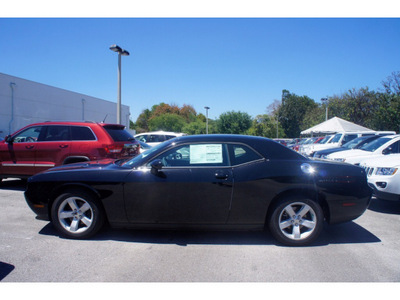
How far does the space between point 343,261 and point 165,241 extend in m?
2.30

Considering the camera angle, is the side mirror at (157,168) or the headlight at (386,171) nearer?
the side mirror at (157,168)

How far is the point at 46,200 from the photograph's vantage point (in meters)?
4.02

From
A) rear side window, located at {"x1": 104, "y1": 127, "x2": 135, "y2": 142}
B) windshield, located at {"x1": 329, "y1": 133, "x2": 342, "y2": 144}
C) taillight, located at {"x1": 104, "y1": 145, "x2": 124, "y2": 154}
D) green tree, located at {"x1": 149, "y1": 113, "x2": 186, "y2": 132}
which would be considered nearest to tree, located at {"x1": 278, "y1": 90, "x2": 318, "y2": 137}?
green tree, located at {"x1": 149, "y1": 113, "x2": 186, "y2": 132}

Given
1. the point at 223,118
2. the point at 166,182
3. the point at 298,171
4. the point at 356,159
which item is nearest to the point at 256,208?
the point at 298,171

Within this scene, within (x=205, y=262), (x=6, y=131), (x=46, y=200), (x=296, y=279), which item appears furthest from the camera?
(x=6, y=131)

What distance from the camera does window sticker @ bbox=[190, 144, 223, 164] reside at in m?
3.87

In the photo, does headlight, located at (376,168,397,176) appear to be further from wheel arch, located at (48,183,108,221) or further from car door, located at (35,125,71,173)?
car door, located at (35,125,71,173)

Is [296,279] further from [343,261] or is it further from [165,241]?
[165,241]

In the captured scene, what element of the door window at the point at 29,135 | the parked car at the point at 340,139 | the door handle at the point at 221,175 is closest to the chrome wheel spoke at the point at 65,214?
the door handle at the point at 221,175

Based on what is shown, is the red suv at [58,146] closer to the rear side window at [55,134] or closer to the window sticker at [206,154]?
the rear side window at [55,134]

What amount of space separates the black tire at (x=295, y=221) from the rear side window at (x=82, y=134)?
15.1ft

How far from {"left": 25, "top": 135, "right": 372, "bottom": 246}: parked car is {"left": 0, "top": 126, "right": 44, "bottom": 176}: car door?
11.0 ft

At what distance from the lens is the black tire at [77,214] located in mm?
3871

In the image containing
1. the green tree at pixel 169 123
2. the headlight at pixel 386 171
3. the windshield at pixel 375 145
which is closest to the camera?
the headlight at pixel 386 171
